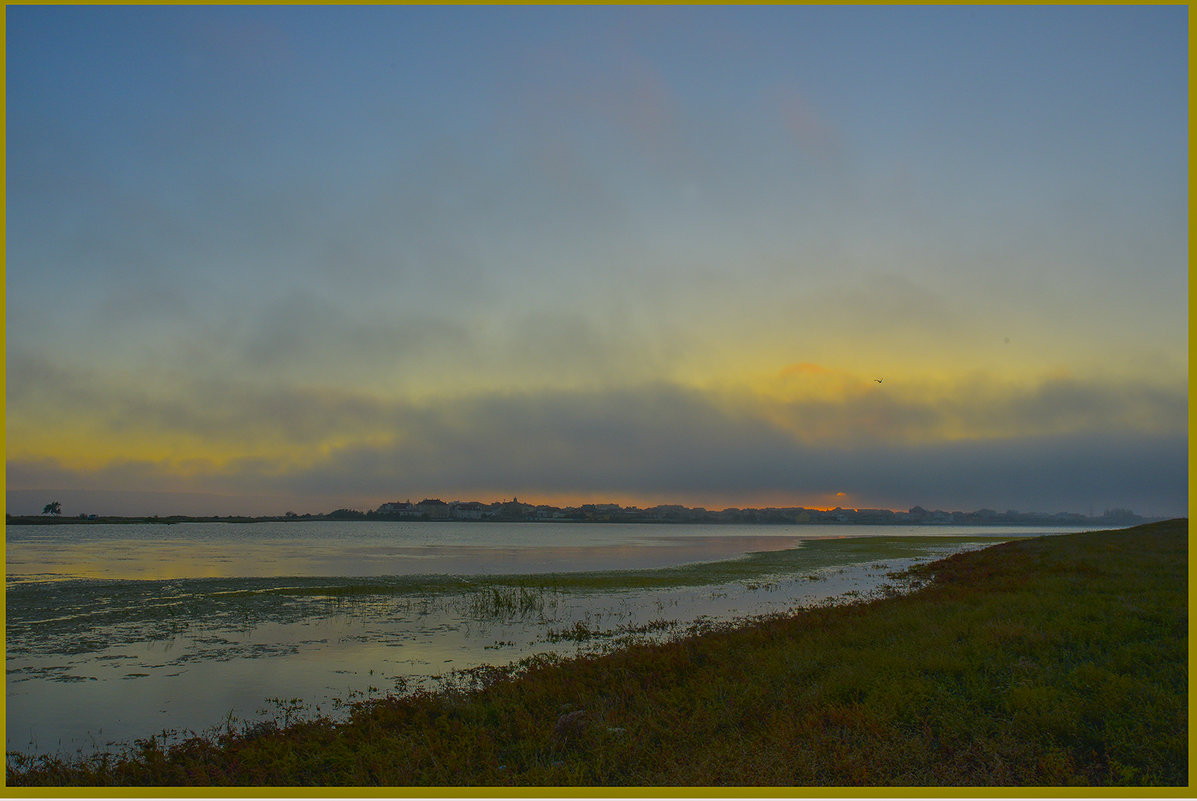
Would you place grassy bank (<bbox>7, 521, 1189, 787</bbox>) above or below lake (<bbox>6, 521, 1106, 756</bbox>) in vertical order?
above

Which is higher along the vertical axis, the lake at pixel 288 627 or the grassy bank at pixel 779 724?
the grassy bank at pixel 779 724

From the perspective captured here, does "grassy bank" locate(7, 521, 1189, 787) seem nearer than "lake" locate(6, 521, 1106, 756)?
Yes

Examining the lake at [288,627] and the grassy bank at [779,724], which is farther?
the lake at [288,627]

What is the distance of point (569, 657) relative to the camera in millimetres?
18219

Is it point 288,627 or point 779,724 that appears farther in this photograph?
point 288,627

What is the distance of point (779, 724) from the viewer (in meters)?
11.0

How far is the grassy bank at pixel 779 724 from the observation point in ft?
30.8

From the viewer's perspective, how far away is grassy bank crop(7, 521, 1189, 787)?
9.40 m

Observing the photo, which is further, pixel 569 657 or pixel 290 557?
pixel 290 557

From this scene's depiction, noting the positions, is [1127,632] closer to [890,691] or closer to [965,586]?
→ [890,691]

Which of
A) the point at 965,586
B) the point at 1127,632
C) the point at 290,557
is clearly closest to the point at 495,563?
the point at 290,557

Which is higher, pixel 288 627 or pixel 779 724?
pixel 779 724

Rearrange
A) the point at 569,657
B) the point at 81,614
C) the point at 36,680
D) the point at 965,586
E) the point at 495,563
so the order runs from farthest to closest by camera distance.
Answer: the point at 495,563 < the point at 965,586 < the point at 81,614 < the point at 569,657 < the point at 36,680

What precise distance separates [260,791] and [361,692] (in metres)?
6.45
